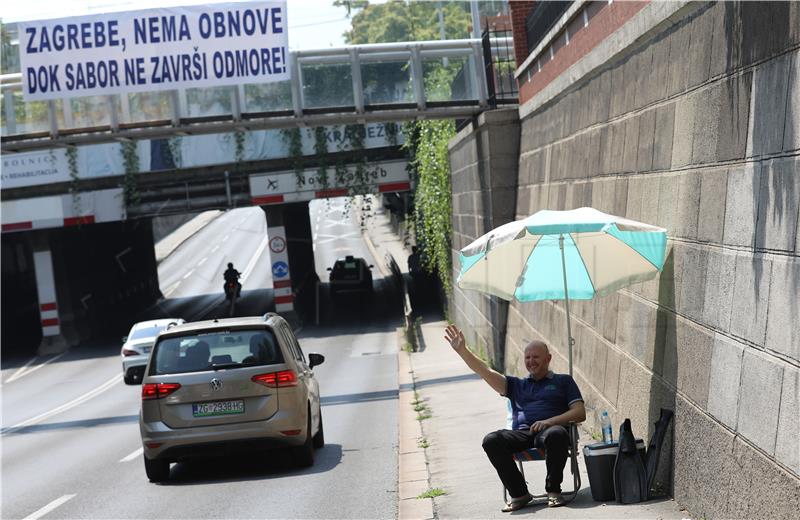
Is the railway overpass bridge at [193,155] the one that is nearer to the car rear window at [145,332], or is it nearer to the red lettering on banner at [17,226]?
the red lettering on banner at [17,226]

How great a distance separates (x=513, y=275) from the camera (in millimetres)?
10117

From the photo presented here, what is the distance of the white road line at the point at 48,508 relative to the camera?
11.1 meters

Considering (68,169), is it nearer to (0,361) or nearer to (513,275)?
(0,361)

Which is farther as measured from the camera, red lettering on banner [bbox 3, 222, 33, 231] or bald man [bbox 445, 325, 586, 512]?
red lettering on banner [bbox 3, 222, 33, 231]

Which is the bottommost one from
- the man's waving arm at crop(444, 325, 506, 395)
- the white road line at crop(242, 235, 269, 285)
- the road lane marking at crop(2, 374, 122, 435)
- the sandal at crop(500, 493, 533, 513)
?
the white road line at crop(242, 235, 269, 285)

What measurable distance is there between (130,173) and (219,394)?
31102 mm

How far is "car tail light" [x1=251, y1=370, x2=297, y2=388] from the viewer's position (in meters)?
12.4

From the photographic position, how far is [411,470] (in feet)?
39.9

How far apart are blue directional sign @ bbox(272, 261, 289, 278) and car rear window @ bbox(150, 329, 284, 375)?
99.1 feet

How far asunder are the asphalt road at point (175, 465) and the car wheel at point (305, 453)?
0.14 metres

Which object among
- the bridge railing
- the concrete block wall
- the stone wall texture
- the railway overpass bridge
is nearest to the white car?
the railway overpass bridge

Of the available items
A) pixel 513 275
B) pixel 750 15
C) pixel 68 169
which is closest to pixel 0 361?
pixel 68 169

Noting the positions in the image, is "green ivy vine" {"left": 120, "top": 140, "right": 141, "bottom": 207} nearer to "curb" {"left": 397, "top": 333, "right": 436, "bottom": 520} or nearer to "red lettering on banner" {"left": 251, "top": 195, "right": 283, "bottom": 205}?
"red lettering on banner" {"left": 251, "top": 195, "right": 283, "bottom": 205}

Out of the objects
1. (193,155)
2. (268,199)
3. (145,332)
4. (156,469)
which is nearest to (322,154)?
(268,199)
